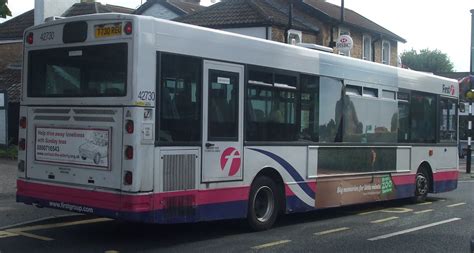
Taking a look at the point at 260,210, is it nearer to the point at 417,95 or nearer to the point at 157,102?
the point at 157,102

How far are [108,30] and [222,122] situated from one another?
6.83 feet

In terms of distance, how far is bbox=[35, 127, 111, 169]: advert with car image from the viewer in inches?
315

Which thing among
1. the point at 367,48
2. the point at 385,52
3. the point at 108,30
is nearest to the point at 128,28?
the point at 108,30

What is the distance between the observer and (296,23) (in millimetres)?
30766

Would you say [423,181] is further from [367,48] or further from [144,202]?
[367,48]

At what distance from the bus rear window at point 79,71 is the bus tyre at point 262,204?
2810mm

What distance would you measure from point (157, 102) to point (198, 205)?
62.2 inches

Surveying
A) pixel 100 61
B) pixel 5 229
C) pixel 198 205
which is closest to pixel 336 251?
pixel 198 205

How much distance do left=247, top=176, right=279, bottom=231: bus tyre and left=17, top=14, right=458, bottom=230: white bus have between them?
2cm

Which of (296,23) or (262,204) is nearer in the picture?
(262,204)

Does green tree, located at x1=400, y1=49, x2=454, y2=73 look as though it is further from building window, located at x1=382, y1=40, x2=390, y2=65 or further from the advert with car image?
the advert with car image

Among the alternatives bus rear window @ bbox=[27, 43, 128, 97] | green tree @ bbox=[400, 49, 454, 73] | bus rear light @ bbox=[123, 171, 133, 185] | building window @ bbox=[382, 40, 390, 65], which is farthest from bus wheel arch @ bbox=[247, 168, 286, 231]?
green tree @ bbox=[400, 49, 454, 73]

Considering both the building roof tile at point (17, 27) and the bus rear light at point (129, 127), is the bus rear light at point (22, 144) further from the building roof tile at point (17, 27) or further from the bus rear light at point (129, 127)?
the building roof tile at point (17, 27)

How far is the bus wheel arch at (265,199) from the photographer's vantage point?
9484 mm
